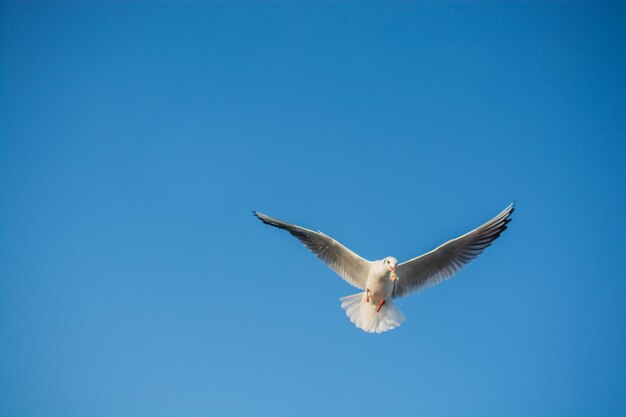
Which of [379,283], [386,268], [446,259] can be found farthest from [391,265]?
[446,259]

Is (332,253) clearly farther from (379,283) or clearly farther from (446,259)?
(446,259)

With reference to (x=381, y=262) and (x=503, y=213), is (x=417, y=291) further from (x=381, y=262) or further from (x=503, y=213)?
(x=503, y=213)

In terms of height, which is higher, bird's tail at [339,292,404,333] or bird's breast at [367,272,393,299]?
bird's breast at [367,272,393,299]

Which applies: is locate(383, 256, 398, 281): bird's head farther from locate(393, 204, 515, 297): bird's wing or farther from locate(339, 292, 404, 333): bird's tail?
locate(339, 292, 404, 333): bird's tail

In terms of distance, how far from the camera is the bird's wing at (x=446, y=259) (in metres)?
8.76

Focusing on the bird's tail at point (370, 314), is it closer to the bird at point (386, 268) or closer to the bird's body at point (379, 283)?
the bird at point (386, 268)

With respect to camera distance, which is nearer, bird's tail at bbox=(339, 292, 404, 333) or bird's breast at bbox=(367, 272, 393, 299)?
bird's breast at bbox=(367, 272, 393, 299)

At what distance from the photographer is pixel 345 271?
9.72m

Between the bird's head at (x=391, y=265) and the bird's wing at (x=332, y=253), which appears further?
the bird's wing at (x=332, y=253)

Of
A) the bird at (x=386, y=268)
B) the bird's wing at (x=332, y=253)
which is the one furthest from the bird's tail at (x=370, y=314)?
the bird's wing at (x=332, y=253)

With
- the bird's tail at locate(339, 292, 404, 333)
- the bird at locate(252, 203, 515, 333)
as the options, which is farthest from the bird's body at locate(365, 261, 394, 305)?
the bird's tail at locate(339, 292, 404, 333)

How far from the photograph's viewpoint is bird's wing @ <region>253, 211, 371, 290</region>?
936 cm

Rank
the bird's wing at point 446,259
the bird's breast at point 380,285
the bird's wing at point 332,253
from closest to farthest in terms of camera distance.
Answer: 1. the bird's wing at point 446,259
2. the bird's breast at point 380,285
3. the bird's wing at point 332,253

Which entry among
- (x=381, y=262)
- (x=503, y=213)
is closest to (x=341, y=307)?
(x=381, y=262)
